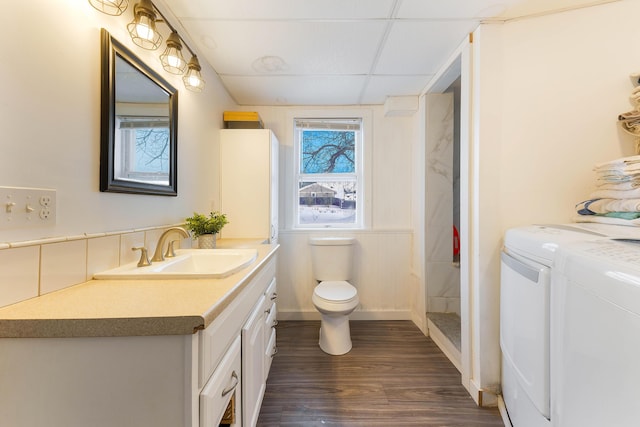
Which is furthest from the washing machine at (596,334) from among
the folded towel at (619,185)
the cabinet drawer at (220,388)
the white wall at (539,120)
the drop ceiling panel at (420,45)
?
the drop ceiling panel at (420,45)

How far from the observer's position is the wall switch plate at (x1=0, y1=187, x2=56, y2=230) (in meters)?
0.61

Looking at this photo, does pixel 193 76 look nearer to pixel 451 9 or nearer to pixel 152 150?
pixel 152 150

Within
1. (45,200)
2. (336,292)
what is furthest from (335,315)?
(45,200)

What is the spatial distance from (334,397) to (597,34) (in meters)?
2.48

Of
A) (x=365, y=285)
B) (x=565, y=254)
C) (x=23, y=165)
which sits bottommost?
(x=365, y=285)

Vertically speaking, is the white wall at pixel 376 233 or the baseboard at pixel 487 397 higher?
the white wall at pixel 376 233

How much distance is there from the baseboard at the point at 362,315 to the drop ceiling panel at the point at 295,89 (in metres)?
2.04

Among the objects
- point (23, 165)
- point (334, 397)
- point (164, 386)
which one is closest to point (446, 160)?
point (334, 397)

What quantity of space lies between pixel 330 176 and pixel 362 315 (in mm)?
1431

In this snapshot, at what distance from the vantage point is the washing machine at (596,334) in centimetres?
57

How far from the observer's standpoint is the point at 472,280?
139 cm

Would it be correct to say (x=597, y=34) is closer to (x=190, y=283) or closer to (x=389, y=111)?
(x=389, y=111)

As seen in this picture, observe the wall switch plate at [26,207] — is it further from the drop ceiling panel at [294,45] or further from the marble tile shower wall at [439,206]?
the marble tile shower wall at [439,206]

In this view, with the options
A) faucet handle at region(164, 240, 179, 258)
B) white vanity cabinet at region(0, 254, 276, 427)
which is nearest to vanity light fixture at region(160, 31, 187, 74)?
faucet handle at region(164, 240, 179, 258)
